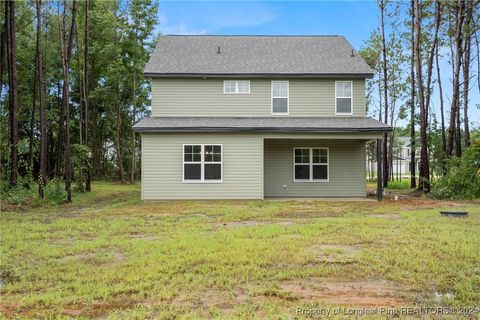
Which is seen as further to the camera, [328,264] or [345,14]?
[345,14]

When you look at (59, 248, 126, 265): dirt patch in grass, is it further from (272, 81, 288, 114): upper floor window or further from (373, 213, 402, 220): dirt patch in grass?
(272, 81, 288, 114): upper floor window

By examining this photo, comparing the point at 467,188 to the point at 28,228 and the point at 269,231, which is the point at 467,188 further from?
the point at 28,228

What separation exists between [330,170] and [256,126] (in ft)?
13.3

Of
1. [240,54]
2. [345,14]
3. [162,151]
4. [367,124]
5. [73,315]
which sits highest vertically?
[345,14]

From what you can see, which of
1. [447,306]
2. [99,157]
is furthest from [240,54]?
[99,157]

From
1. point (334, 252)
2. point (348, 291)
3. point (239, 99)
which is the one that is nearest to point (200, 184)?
point (239, 99)

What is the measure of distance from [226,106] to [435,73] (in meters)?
15.5

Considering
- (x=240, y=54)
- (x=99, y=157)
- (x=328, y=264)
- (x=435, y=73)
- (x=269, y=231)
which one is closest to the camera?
(x=328, y=264)

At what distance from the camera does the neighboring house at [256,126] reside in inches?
569

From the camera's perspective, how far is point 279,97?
52.8 ft

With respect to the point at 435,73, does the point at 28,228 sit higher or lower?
lower

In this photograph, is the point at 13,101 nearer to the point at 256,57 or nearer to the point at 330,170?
the point at 256,57

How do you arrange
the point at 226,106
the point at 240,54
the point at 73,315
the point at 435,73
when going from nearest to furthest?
1. the point at 73,315
2. the point at 226,106
3. the point at 240,54
4. the point at 435,73

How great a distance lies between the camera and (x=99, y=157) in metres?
32.7
